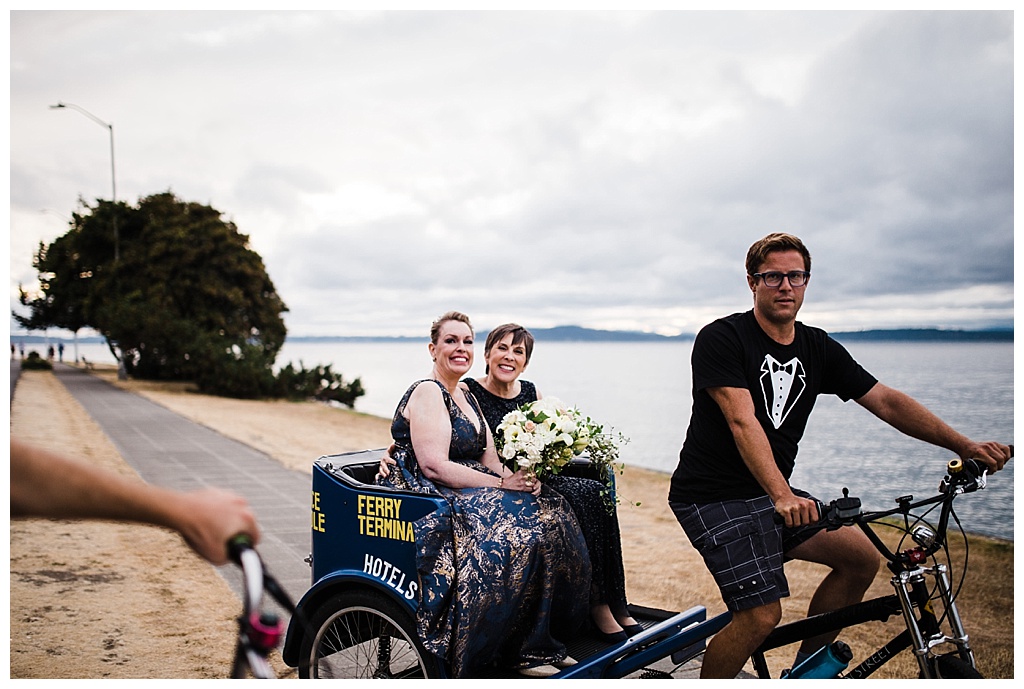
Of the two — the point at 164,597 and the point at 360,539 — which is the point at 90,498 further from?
the point at 164,597

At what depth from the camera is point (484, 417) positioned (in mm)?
4254

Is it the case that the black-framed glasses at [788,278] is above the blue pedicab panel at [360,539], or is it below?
above

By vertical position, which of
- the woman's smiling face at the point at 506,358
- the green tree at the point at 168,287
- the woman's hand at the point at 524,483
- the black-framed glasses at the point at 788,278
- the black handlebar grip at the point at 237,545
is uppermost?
the green tree at the point at 168,287

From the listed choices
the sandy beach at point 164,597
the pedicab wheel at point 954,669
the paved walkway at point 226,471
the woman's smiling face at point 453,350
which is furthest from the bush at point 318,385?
the pedicab wheel at point 954,669

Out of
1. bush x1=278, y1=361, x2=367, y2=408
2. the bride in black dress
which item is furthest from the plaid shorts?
bush x1=278, y1=361, x2=367, y2=408

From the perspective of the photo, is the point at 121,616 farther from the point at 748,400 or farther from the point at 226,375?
the point at 226,375

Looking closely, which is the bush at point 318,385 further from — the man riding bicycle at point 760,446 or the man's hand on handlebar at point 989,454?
the man's hand on handlebar at point 989,454

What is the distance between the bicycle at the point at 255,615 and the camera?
4.48ft

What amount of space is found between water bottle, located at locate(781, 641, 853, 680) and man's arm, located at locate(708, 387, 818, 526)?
0.59 meters

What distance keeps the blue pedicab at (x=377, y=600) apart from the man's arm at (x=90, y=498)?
1850 mm

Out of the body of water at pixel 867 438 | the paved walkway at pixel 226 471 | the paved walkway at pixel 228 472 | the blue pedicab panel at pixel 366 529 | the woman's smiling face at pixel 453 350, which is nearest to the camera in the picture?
the blue pedicab panel at pixel 366 529

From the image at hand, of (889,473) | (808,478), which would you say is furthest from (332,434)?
(889,473)

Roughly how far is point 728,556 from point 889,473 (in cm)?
1201

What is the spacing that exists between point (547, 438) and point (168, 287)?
28614 millimetres
